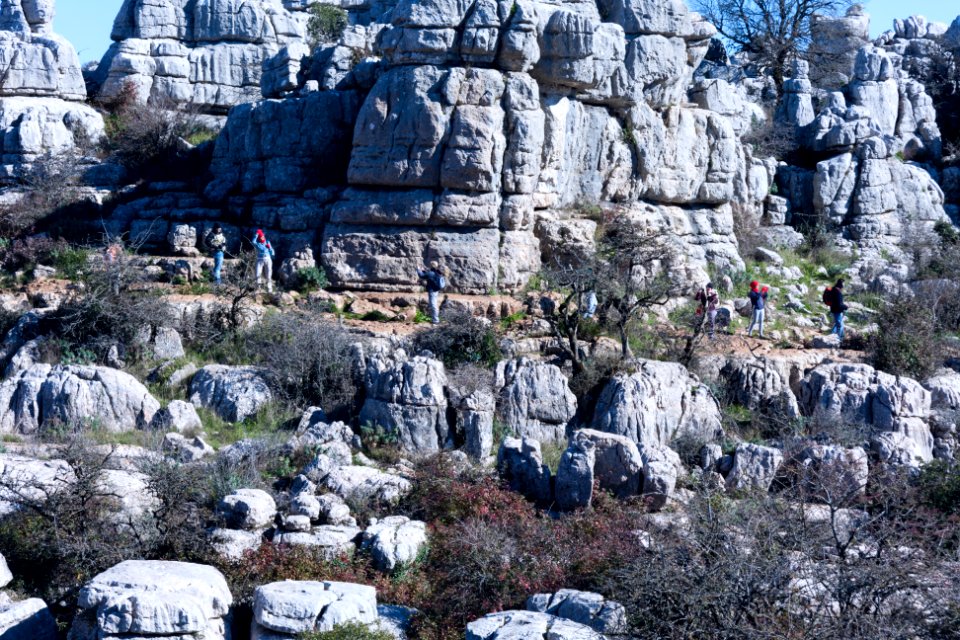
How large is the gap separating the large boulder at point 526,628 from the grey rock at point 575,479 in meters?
3.75

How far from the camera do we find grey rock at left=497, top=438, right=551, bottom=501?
14.3 meters

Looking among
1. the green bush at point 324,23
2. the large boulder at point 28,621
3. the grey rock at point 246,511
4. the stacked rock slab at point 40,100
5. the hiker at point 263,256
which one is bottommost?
the large boulder at point 28,621

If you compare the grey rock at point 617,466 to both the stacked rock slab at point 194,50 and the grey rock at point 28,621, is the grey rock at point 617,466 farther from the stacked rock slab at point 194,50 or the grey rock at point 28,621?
the stacked rock slab at point 194,50

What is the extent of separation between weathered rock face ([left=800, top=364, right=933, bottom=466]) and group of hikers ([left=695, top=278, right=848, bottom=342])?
6.67 feet

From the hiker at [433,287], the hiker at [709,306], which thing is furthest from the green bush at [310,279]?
the hiker at [709,306]

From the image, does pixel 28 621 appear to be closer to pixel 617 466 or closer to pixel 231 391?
pixel 231 391

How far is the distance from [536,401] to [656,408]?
185 centimetres

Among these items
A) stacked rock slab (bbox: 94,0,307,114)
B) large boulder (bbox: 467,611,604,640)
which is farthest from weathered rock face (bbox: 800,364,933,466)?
stacked rock slab (bbox: 94,0,307,114)

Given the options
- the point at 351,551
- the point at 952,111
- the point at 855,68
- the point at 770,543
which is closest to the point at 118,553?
the point at 351,551

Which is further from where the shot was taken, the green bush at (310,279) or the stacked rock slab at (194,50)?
the stacked rock slab at (194,50)

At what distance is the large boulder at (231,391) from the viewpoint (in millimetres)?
16250

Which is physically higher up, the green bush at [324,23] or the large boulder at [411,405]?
the green bush at [324,23]

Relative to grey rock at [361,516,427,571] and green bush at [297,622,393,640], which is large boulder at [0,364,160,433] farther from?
green bush at [297,622,393,640]

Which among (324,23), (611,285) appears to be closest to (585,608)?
(611,285)
